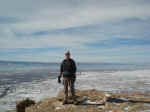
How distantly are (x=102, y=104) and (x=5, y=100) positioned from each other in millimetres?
12892

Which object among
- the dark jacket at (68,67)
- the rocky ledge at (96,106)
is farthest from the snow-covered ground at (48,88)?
the dark jacket at (68,67)

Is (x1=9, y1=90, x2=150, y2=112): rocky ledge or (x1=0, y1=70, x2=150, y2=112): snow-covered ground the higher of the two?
(x1=9, y1=90, x2=150, y2=112): rocky ledge

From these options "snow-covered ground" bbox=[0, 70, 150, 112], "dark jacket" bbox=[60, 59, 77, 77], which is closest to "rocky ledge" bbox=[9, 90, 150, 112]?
"dark jacket" bbox=[60, 59, 77, 77]

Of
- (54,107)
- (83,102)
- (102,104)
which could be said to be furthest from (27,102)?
(102,104)

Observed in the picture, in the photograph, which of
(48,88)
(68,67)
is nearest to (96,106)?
(68,67)

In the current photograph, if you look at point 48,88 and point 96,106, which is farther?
point 48,88

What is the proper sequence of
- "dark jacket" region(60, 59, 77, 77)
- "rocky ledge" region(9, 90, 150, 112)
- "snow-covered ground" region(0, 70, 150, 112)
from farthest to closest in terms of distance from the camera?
"snow-covered ground" region(0, 70, 150, 112) → "dark jacket" region(60, 59, 77, 77) → "rocky ledge" region(9, 90, 150, 112)

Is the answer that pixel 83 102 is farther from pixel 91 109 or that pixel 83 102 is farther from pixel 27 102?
pixel 27 102

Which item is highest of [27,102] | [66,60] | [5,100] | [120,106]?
[66,60]

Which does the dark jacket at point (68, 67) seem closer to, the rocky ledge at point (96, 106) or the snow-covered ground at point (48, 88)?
the rocky ledge at point (96, 106)

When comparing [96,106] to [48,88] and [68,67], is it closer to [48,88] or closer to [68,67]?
[68,67]

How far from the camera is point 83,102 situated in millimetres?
9766

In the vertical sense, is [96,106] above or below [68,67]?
below

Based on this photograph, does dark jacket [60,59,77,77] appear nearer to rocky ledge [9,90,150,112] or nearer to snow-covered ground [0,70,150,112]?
rocky ledge [9,90,150,112]
